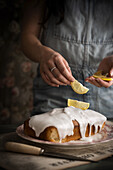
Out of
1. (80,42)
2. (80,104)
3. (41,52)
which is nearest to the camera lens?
(80,104)

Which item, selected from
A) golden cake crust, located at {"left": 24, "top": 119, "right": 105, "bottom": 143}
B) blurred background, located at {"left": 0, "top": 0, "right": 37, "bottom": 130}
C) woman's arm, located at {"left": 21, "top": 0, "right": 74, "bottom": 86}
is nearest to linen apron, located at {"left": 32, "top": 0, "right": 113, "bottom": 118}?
woman's arm, located at {"left": 21, "top": 0, "right": 74, "bottom": 86}

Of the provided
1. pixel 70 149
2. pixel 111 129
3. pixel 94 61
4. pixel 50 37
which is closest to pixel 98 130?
pixel 111 129

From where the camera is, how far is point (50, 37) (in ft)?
4.99

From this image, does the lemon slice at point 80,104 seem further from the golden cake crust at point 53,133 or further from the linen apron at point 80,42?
the linen apron at point 80,42

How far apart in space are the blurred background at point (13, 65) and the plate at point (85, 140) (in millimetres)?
1815

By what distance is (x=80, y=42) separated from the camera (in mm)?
1506

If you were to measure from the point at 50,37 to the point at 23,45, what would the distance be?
0.18 metres

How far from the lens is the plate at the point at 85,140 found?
2.81 ft

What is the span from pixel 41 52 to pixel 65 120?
1.70ft

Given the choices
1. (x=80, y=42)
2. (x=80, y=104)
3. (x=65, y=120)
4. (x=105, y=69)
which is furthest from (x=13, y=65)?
(x=65, y=120)

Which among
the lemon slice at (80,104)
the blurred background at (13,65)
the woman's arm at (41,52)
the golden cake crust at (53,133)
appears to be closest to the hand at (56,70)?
the woman's arm at (41,52)

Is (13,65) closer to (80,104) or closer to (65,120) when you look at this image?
(80,104)

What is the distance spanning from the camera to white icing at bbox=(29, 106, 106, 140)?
0.93m

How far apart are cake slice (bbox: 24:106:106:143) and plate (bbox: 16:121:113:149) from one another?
0.02m
